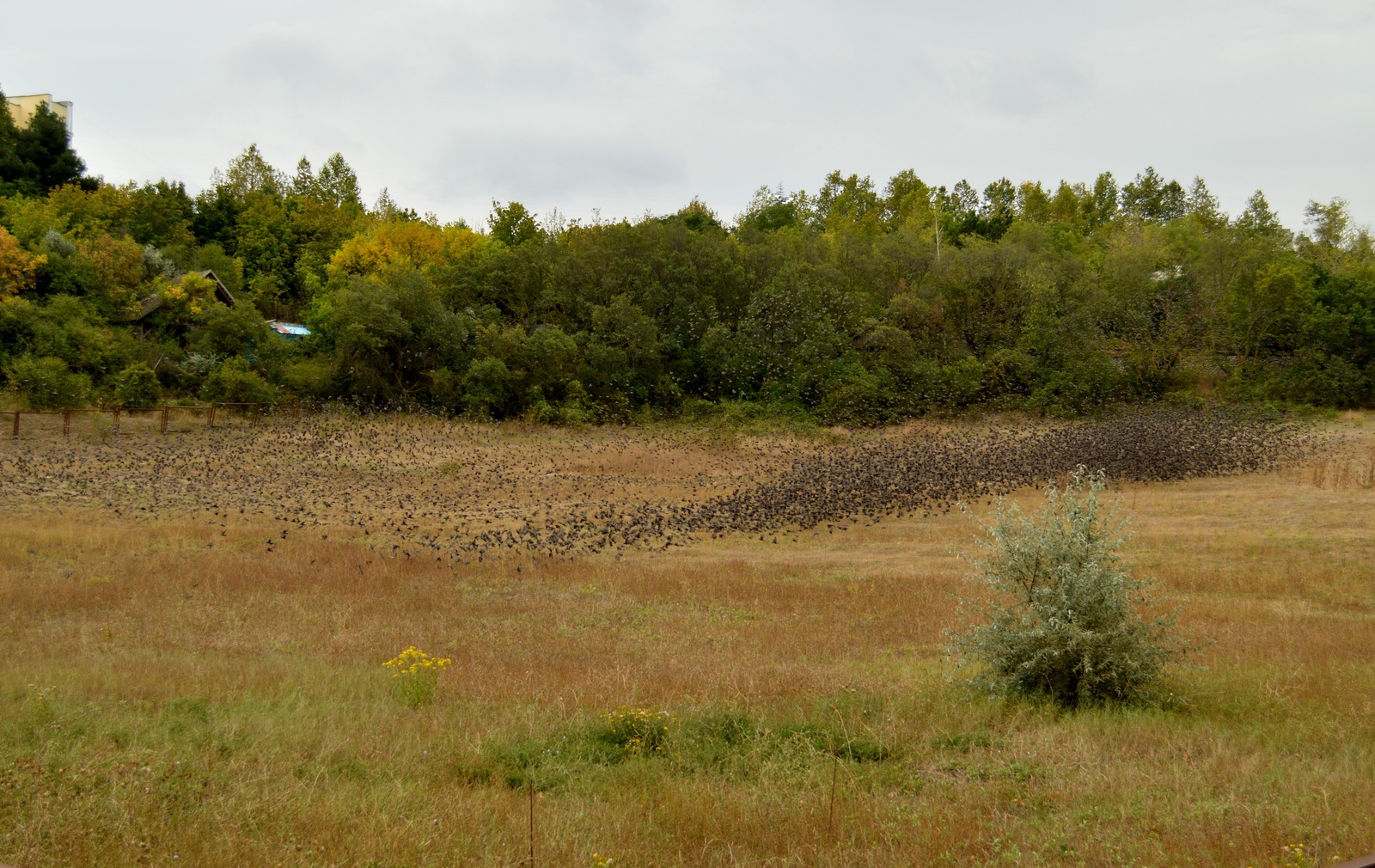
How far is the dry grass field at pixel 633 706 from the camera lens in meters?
5.14

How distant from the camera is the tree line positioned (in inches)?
1708

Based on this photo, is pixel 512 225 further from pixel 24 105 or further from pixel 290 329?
pixel 24 105

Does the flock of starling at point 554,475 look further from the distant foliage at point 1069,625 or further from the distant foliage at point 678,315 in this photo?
the distant foliage at point 1069,625

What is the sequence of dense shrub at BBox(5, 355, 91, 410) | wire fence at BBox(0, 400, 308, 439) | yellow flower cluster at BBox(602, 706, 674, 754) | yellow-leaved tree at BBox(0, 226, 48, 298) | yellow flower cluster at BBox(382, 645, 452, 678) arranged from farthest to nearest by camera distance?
yellow-leaved tree at BBox(0, 226, 48, 298)
dense shrub at BBox(5, 355, 91, 410)
wire fence at BBox(0, 400, 308, 439)
yellow flower cluster at BBox(382, 645, 452, 678)
yellow flower cluster at BBox(602, 706, 674, 754)

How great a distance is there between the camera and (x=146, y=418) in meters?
38.0

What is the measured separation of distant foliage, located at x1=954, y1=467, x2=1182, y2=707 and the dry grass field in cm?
40

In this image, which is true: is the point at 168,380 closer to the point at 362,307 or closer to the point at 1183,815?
the point at 362,307

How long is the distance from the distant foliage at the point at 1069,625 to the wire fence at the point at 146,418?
35.0 metres

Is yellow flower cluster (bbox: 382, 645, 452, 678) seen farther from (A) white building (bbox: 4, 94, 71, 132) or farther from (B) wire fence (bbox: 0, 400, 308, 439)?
(A) white building (bbox: 4, 94, 71, 132)

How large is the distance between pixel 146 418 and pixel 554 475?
19.6 meters

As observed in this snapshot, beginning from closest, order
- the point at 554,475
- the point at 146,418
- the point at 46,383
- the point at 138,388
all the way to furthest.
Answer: the point at 554,475 → the point at 46,383 → the point at 146,418 → the point at 138,388

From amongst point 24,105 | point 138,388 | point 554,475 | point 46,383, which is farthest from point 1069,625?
point 24,105

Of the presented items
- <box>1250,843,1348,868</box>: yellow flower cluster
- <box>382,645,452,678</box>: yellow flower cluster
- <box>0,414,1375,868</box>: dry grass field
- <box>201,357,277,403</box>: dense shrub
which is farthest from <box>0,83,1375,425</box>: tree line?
<box>1250,843,1348,868</box>: yellow flower cluster

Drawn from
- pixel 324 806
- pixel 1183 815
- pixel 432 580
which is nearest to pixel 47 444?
pixel 432 580
